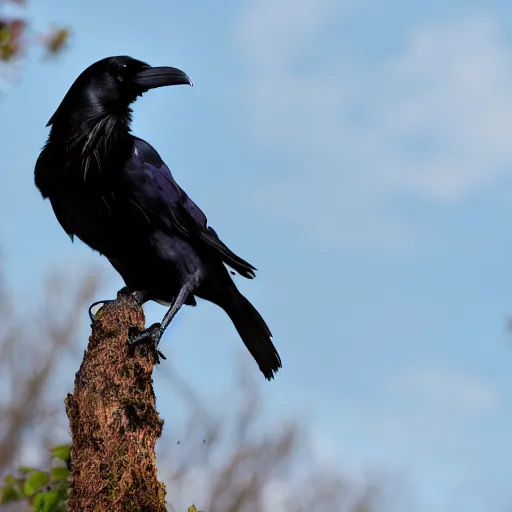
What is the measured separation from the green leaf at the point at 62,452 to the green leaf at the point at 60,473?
0.15 m

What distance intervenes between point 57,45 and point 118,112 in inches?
32.6

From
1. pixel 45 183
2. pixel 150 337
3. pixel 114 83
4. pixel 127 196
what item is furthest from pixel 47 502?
pixel 114 83

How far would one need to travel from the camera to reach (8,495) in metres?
4.87

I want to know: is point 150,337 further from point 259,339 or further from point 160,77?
point 160,77

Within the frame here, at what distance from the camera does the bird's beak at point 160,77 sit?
5.17 metres

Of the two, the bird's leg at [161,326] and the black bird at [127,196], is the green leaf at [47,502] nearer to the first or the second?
the bird's leg at [161,326]

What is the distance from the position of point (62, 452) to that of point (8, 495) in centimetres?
65

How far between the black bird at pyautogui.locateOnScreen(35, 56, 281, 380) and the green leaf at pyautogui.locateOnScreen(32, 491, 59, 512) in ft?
3.42

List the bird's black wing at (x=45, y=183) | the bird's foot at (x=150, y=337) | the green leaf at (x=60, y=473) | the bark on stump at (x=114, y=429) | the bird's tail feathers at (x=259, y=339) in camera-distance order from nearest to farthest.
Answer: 1. the bark on stump at (x=114, y=429)
2. the bird's foot at (x=150, y=337)
3. the green leaf at (x=60, y=473)
4. the bird's black wing at (x=45, y=183)
5. the bird's tail feathers at (x=259, y=339)

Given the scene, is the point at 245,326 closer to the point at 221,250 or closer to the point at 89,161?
the point at 221,250

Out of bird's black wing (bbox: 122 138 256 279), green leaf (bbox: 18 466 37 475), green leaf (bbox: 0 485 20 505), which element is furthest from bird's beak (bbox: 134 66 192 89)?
green leaf (bbox: 0 485 20 505)

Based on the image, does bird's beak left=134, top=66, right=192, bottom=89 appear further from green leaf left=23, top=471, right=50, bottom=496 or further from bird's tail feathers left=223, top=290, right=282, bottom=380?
green leaf left=23, top=471, right=50, bottom=496

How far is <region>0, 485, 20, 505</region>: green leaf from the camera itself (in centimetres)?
486

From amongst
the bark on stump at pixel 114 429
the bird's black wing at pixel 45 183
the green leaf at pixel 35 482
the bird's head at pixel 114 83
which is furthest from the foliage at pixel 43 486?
the bird's head at pixel 114 83
